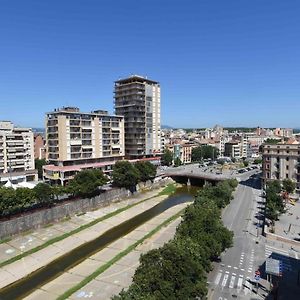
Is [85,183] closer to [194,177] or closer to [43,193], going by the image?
[43,193]

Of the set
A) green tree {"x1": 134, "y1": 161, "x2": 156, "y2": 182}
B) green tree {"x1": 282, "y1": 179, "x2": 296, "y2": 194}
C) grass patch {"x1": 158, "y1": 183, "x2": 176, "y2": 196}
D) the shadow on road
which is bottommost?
grass patch {"x1": 158, "y1": 183, "x2": 176, "y2": 196}

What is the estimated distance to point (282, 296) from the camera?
119 feet

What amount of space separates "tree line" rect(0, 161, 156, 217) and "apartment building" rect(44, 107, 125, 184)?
44.7 feet

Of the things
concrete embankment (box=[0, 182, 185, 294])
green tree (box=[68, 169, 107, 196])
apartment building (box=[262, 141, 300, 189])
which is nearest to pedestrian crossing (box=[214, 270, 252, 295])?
concrete embankment (box=[0, 182, 185, 294])

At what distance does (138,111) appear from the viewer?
118812 mm

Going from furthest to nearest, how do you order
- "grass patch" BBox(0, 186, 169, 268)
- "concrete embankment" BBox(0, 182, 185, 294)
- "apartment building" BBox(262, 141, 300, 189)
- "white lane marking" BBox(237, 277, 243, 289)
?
1. "apartment building" BBox(262, 141, 300, 189)
2. "grass patch" BBox(0, 186, 169, 268)
3. "concrete embankment" BBox(0, 182, 185, 294)
4. "white lane marking" BBox(237, 277, 243, 289)

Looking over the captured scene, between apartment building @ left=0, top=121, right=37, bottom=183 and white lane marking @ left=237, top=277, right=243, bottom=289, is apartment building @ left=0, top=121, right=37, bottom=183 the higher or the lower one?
the higher one

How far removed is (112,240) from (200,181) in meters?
69.4

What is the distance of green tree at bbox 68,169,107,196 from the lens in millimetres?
77625

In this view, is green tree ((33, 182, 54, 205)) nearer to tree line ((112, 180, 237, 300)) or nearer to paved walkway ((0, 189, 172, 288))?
paved walkway ((0, 189, 172, 288))

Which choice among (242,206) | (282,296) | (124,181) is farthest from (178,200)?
(282,296)

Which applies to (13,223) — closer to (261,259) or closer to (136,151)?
(261,259)

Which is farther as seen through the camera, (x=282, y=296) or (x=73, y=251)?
(x=73, y=251)

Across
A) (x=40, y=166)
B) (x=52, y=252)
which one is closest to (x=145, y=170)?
(x=40, y=166)
